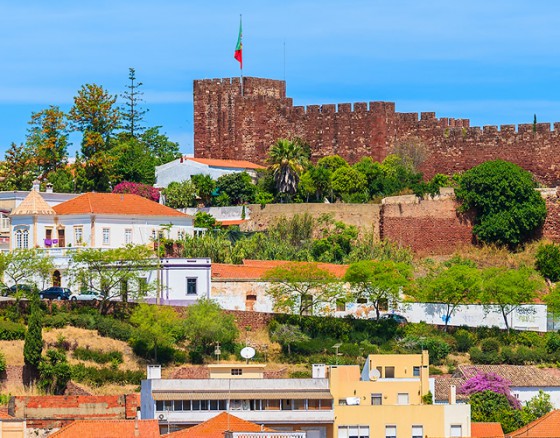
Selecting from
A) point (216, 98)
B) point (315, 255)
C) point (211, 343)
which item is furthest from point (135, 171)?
Result: point (211, 343)

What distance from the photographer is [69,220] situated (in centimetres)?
9769

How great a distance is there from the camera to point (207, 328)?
292 feet

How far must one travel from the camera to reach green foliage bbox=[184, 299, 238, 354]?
89.1 meters

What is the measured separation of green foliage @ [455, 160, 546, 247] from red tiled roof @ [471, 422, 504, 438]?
1094 inches

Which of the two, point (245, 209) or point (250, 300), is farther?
point (245, 209)

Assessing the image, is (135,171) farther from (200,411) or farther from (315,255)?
(200,411)

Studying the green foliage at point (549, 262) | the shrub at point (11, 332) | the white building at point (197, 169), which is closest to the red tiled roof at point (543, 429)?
the shrub at point (11, 332)

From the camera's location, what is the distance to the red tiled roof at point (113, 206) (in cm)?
9800

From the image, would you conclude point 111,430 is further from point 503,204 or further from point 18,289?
point 503,204

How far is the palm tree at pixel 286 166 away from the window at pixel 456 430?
1418 inches

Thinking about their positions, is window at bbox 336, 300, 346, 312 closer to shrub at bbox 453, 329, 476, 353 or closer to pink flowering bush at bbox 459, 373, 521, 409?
shrub at bbox 453, 329, 476, 353

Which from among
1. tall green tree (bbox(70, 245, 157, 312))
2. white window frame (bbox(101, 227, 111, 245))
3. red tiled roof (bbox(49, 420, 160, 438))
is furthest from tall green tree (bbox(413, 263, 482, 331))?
red tiled roof (bbox(49, 420, 160, 438))

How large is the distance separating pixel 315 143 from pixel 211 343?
2480 centimetres

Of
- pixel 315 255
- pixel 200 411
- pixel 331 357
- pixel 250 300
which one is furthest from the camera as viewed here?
pixel 315 255
